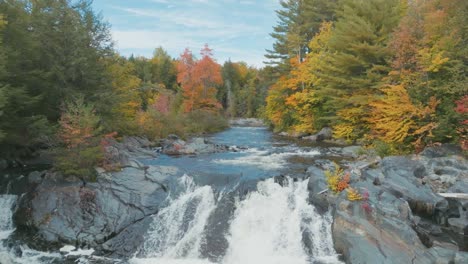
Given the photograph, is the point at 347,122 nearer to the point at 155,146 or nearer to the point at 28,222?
the point at 155,146

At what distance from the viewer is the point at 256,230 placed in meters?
10.4

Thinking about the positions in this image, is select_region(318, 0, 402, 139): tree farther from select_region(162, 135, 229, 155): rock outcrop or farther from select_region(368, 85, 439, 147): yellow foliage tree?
select_region(162, 135, 229, 155): rock outcrop

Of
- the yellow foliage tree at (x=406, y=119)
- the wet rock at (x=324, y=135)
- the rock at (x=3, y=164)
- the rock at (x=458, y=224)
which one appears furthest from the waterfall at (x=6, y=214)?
the wet rock at (x=324, y=135)

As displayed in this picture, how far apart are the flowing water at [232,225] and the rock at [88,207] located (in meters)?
0.61

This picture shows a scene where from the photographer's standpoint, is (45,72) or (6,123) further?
(45,72)

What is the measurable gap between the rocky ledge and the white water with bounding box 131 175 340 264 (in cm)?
54

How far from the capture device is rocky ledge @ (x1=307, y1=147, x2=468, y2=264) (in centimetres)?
841

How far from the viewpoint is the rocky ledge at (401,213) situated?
8.41 metres

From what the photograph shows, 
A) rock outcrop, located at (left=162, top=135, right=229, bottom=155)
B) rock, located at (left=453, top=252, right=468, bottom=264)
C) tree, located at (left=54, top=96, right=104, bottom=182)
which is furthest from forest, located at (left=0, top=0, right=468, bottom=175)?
rock, located at (left=453, top=252, right=468, bottom=264)

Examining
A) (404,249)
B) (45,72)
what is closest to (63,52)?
(45,72)

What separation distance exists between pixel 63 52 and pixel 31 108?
2817 millimetres

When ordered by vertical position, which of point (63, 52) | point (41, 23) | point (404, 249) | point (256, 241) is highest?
point (41, 23)

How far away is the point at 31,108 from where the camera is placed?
1438 cm

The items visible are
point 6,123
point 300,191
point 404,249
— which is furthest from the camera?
point 6,123
